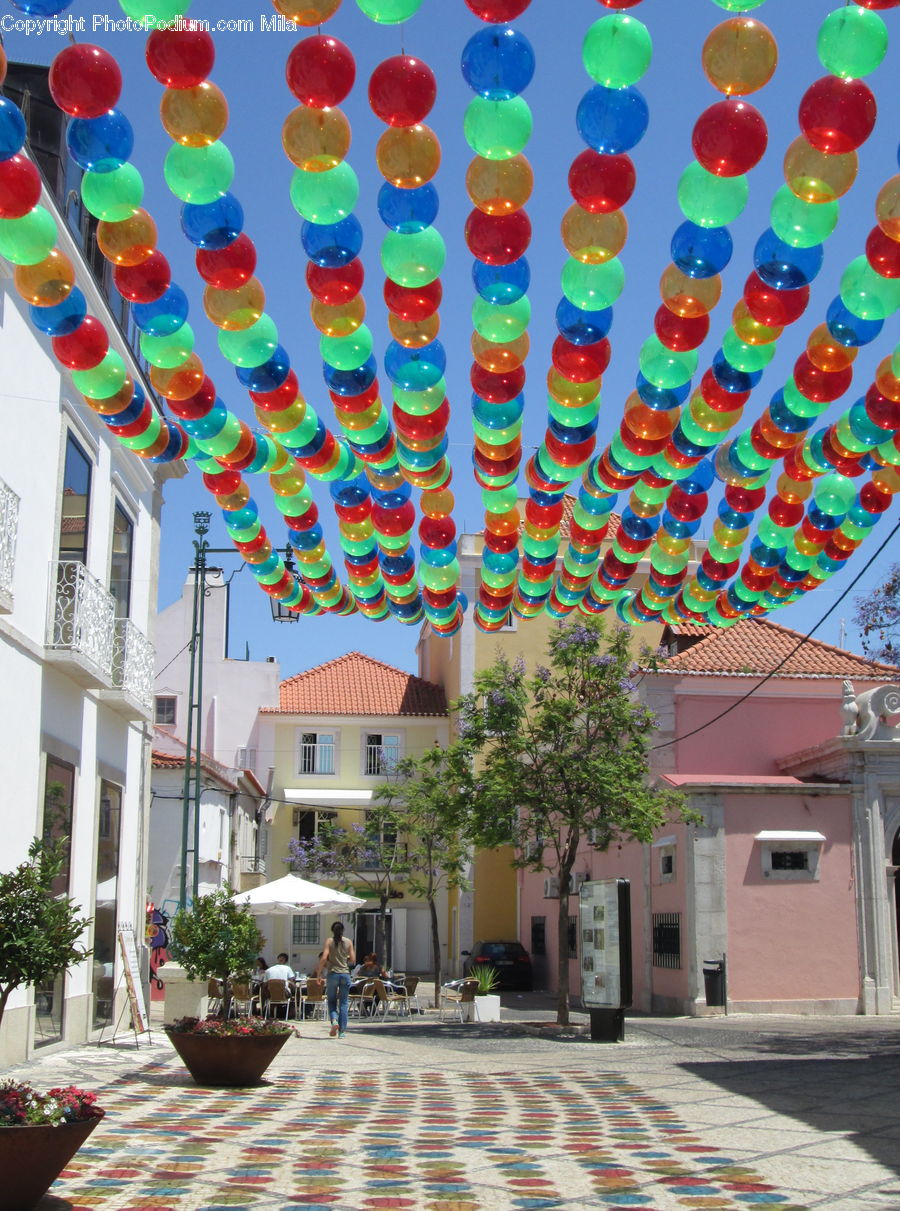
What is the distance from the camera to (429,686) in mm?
45781

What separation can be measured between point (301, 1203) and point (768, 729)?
20981 millimetres

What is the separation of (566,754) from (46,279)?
13.2m

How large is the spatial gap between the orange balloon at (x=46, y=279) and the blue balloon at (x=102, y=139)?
931 mm

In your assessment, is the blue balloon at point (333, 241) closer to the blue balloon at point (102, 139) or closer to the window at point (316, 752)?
the blue balloon at point (102, 139)

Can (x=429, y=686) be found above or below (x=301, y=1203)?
above

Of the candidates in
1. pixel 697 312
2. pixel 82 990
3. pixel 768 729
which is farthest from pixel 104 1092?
pixel 768 729

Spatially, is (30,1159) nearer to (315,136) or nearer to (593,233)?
(315,136)

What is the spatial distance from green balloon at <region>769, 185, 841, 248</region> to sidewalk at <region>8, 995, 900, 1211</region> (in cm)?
491

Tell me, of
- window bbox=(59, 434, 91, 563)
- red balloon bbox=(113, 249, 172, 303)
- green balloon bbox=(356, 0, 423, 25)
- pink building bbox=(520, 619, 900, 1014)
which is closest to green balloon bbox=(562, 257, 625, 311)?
green balloon bbox=(356, 0, 423, 25)

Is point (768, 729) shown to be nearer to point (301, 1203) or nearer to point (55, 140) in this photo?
point (55, 140)

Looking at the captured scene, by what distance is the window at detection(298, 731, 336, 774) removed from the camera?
141 feet

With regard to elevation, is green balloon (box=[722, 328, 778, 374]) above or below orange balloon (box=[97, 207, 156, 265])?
below

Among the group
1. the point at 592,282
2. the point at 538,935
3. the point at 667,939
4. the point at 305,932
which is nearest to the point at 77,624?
the point at 592,282

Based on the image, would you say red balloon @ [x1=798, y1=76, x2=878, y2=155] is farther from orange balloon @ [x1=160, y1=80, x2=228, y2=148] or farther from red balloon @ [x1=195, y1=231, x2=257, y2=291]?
red balloon @ [x1=195, y1=231, x2=257, y2=291]
